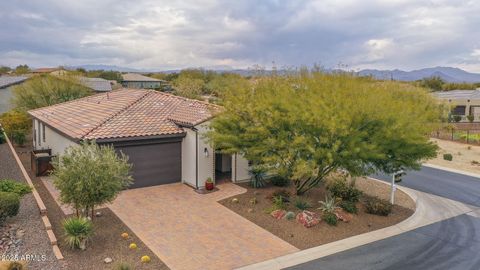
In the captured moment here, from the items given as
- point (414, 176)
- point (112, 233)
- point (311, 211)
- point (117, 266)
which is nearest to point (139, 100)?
point (112, 233)

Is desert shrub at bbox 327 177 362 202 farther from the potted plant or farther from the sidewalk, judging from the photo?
the potted plant

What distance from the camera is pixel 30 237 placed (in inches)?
510

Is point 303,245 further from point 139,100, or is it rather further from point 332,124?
point 139,100

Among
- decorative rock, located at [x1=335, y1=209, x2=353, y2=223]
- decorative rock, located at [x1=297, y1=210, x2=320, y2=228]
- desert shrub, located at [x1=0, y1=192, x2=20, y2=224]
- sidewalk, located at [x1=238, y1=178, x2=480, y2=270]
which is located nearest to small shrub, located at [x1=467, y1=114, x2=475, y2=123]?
sidewalk, located at [x1=238, y1=178, x2=480, y2=270]

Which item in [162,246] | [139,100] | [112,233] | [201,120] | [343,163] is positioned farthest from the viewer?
[139,100]

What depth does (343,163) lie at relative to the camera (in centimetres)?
1520

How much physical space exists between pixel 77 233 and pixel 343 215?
34.0ft

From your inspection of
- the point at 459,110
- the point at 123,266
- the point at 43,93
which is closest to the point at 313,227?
the point at 123,266

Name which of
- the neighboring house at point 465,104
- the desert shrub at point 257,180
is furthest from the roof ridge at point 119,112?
the neighboring house at point 465,104

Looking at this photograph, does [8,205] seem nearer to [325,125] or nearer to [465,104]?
[325,125]

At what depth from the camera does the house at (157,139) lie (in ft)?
64.2

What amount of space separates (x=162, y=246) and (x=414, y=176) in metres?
18.3

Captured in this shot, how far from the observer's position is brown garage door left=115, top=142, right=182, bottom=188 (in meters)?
19.8

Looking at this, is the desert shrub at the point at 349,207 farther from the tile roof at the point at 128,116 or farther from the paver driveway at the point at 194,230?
the tile roof at the point at 128,116
